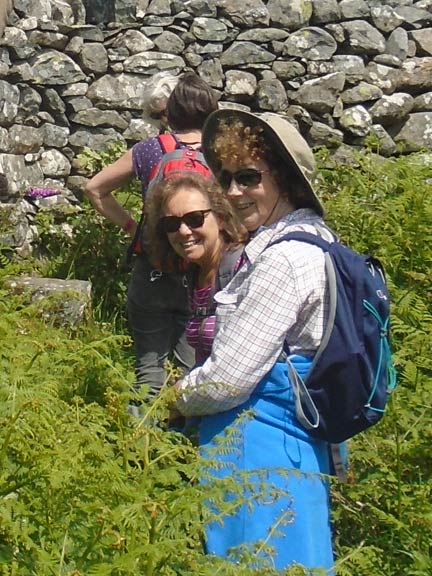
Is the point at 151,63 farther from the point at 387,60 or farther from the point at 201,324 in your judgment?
the point at 201,324

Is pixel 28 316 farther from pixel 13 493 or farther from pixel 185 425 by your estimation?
pixel 13 493

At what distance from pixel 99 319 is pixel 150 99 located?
1.55m

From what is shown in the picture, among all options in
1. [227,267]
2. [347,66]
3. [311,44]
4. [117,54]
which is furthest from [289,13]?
[227,267]

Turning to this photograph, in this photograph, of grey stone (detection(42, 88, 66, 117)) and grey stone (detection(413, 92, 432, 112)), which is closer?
grey stone (detection(42, 88, 66, 117))

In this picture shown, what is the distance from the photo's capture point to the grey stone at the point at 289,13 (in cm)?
725

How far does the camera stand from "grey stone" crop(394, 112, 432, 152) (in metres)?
7.49

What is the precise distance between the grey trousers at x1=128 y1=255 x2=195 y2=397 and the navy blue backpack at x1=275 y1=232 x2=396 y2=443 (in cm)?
187

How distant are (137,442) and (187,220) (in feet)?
3.60

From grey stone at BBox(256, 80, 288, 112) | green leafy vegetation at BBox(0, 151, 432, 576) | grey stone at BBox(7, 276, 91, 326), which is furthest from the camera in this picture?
grey stone at BBox(256, 80, 288, 112)

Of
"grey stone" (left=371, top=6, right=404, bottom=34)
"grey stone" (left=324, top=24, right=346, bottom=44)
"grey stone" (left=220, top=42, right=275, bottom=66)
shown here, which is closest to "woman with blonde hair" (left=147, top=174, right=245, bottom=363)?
"grey stone" (left=220, top=42, right=275, bottom=66)

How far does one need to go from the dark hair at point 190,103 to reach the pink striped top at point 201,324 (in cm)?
139

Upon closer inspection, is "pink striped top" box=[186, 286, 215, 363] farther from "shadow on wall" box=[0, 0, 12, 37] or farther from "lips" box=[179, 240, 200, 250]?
"shadow on wall" box=[0, 0, 12, 37]

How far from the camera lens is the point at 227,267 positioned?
331 centimetres

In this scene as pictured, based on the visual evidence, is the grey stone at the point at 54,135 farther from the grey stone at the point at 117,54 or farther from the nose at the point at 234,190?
the nose at the point at 234,190
